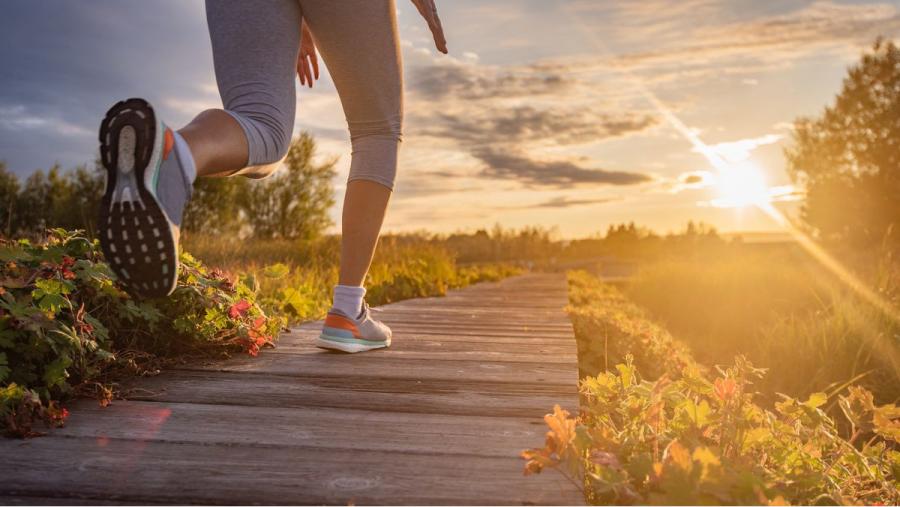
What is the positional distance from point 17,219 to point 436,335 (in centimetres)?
2826

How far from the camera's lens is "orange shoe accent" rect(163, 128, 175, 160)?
1.50 meters

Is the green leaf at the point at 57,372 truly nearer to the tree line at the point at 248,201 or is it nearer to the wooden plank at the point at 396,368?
the wooden plank at the point at 396,368

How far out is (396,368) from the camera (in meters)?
2.23

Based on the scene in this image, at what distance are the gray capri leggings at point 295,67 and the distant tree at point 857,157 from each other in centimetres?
2121

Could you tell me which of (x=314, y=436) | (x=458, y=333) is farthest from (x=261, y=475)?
(x=458, y=333)

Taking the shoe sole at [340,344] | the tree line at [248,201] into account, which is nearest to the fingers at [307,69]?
the shoe sole at [340,344]

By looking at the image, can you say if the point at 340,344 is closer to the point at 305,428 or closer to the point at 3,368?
the point at 305,428

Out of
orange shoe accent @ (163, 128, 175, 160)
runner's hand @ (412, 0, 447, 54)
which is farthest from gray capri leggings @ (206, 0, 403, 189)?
orange shoe accent @ (163, 128, 175, 160)

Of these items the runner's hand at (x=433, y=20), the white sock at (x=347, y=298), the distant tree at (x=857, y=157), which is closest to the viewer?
the runner's hand at (x=433, y=20)

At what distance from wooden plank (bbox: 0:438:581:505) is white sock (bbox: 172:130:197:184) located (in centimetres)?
60

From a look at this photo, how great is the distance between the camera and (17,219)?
25969mm

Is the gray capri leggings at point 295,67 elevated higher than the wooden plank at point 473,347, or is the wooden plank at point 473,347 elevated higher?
the gray capri leggings at point 295,67

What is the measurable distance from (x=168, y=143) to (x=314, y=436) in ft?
2.38

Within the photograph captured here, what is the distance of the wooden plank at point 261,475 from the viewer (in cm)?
118
